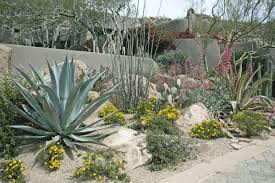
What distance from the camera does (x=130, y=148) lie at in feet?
18.5

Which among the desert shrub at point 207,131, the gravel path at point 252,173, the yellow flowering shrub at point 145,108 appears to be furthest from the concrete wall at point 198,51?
the gravel path at point 252,173

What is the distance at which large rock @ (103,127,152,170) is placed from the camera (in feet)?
18.2

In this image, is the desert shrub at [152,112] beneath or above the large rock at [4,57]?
beneath

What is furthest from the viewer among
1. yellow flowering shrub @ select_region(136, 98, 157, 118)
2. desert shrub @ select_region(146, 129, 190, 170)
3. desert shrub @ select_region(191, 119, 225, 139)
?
yellow flowering shrub @ select_region(136, 98, 157, 118)

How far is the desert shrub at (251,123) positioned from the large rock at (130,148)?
8.69ft

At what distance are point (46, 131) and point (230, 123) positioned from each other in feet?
14.5

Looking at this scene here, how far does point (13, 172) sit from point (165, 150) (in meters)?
2.21

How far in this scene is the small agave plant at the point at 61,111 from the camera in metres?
5.53

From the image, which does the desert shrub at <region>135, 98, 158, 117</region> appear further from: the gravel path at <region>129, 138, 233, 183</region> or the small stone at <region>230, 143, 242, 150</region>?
the small stone at <region>230, 143, 242, 150</region>

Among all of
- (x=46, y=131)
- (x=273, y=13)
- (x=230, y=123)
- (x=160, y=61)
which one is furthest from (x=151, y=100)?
(x=273, y=13)

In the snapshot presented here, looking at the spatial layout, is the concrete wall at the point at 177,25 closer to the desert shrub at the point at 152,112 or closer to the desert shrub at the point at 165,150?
the desert shrub at the point at 152,112

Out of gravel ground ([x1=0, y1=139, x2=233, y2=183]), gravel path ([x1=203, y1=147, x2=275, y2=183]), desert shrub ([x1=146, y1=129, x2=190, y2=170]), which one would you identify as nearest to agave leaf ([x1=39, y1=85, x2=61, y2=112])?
gravel ground ([x1=0, y1=139, x2=233, y2=183])

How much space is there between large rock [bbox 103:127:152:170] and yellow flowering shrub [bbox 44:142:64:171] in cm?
81

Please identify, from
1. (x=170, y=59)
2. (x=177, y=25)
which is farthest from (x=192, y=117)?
(x=177, y=25)
